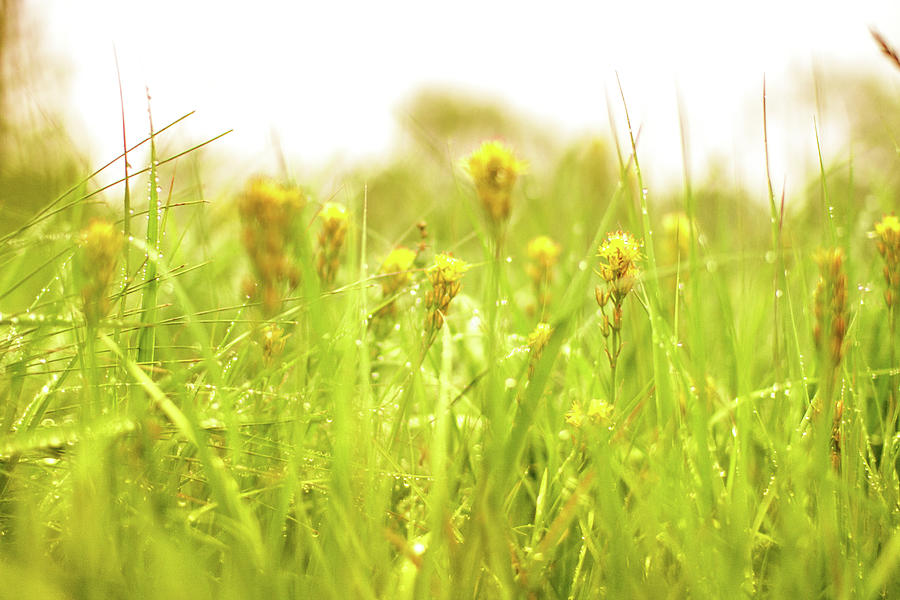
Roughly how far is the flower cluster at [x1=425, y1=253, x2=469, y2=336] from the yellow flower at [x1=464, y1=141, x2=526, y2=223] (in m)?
0.10

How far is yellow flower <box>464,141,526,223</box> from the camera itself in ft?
3.34

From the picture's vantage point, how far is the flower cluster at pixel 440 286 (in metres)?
0.99

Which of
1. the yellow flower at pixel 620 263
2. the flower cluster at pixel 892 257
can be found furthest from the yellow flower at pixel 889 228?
the yellow flower at pixel 620 263

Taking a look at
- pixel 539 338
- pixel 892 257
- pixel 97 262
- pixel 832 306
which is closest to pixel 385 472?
pixel 539 338

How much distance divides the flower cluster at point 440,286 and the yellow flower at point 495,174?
0.10 meters

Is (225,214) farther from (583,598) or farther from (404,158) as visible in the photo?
(404,158)

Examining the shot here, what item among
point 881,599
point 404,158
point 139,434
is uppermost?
point 404,158

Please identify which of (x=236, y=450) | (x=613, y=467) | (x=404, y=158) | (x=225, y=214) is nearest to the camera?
(x=236, y=450)

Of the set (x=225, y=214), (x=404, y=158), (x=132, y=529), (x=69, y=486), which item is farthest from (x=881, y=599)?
(x=404, y=158)

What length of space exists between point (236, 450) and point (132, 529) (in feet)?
0.51

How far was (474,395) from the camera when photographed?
130 centimetres

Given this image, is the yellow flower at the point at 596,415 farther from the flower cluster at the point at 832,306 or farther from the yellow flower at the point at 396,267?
the yellow flower at the point at 396,267

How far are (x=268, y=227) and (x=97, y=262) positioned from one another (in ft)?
0.75

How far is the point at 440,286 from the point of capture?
3.26 feet
